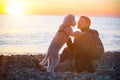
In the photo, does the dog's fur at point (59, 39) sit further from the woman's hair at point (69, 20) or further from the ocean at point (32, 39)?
the ocean at point (32, 39)

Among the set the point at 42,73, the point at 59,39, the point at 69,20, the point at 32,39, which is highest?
the point at 69,20

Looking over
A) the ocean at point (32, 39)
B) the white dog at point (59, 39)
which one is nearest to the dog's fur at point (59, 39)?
the white dog at point (59, 39)

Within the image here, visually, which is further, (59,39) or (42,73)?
(42,73)

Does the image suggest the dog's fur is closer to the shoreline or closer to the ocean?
the shoreline

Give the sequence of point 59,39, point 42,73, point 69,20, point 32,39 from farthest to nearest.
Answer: point 32,39, point 42,73, point 59,39, point 69,20

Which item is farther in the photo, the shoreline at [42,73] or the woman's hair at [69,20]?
the shoreline at [42,73]

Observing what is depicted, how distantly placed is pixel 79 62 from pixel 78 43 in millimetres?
581

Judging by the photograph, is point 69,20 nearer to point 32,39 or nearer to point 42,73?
point 42,73

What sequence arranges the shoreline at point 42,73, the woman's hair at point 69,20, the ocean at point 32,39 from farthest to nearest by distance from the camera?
the ocean at point 32,39 < the shoreline at point 42,73 < the woman's hair at point 69,20

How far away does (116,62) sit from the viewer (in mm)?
15047

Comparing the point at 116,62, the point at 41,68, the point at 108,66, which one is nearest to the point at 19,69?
the point at 41,68

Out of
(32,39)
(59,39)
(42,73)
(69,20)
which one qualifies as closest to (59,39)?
(59,39)

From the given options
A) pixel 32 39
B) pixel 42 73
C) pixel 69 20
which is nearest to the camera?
pixel 69 20

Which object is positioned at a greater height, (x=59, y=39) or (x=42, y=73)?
(x=59, y=39)
